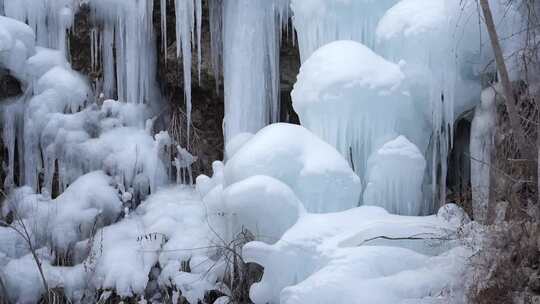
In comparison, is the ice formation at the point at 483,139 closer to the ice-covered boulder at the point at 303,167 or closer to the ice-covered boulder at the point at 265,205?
the ice-covered boulder at the point at 303,167

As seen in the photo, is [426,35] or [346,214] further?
[426,35]

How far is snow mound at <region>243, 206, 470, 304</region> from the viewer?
4.27 meters

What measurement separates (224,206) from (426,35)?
6.30 ft

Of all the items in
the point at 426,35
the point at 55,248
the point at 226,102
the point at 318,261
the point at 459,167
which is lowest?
the point at 55,248

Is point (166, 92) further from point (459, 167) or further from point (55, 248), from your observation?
point (459, 167)

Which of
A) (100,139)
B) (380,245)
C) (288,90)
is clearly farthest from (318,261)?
(100,139)

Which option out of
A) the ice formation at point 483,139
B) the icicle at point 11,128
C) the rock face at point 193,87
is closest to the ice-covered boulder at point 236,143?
the rock face at point 193,87

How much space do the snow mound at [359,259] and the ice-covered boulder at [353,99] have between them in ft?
1.98

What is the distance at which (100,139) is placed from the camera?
7.23 metres

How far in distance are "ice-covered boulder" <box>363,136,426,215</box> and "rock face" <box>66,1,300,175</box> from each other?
2000 millimetres

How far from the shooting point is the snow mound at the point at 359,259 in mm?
4273

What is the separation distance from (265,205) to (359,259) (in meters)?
0.95

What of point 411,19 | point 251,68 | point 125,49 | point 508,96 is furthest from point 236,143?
point 508,96

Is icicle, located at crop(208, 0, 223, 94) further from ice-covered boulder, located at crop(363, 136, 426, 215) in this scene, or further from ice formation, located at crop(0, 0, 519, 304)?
ice-covered boulder, located at crop(363, 136, 426, 215)
